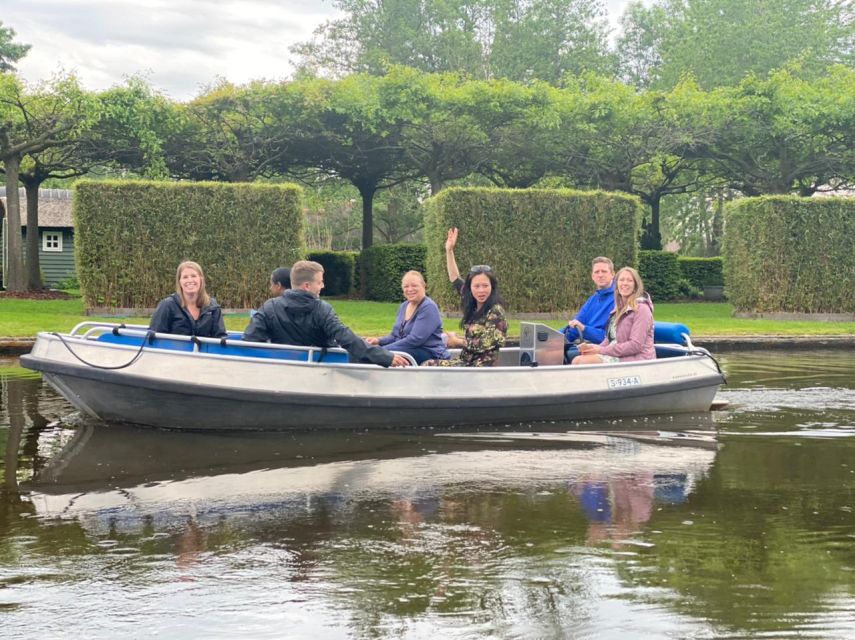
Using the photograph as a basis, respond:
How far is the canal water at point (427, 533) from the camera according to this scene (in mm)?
4332

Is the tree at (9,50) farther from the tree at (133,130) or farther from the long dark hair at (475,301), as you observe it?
the long dark hair at (475,301)

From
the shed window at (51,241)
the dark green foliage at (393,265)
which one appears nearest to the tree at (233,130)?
the dark green foliage at (393,265)

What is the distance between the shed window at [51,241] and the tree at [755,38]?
28.7 meters

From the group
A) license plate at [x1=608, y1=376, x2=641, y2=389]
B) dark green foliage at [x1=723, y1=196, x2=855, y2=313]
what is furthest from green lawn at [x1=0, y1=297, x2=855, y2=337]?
license plate at [x1=608, y1=376, x2=641, y2=389]

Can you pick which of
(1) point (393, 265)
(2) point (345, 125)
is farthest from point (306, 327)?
(2) point (345, 125)

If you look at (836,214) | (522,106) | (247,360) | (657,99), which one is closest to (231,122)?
(522,106)

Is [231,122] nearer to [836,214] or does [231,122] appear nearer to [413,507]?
[836,214]

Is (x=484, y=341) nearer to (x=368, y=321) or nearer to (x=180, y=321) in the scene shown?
(x=180, y=321)

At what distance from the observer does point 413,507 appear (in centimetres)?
643

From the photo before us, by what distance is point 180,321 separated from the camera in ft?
31.8

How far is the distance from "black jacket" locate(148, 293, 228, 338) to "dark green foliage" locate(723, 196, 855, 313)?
1838 centimetres

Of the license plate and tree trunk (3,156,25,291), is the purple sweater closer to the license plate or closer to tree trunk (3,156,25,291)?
the license plate

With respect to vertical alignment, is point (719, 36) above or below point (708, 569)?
above

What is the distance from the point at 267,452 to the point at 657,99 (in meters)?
28.1
